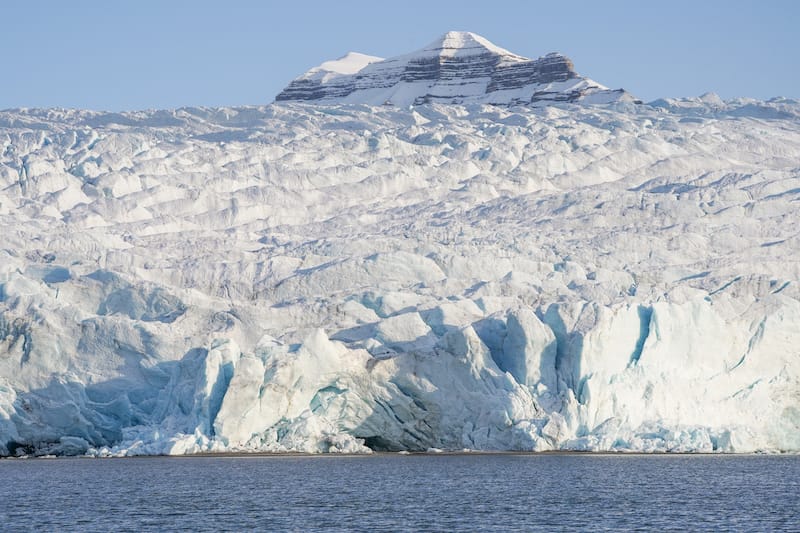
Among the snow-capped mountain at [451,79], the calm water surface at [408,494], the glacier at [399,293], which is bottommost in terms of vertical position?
the calm water surface at [408,494]

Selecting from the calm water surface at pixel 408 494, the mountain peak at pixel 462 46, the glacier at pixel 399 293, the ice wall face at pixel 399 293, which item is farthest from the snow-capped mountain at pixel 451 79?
the calm water surface at pixel 408 494

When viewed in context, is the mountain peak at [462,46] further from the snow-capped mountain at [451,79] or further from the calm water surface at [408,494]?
the calm water surface at [408,494]

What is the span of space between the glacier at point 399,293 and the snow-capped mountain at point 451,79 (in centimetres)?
3069

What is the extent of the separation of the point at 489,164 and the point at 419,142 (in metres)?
6.21

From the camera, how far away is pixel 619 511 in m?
36.5

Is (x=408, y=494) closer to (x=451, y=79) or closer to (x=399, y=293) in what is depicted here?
(x=399, y=293)

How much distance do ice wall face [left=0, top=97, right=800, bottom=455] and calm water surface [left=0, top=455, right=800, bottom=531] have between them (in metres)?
1.59

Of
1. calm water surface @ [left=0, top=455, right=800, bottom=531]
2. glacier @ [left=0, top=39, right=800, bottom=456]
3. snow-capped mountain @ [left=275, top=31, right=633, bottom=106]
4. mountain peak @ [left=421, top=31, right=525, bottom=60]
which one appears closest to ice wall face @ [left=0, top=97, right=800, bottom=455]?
glacier @ [left=0, top=39, right=800, bottom=456]

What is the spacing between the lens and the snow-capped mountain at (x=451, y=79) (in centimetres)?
12012

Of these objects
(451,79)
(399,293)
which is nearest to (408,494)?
(399,293)

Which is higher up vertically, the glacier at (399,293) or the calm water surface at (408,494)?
the glacier at (399,293)

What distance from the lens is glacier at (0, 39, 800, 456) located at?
48.8m

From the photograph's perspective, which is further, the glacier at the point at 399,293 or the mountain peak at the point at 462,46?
the mountain peak at the point at 462,46

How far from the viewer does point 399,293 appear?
56406 mm
